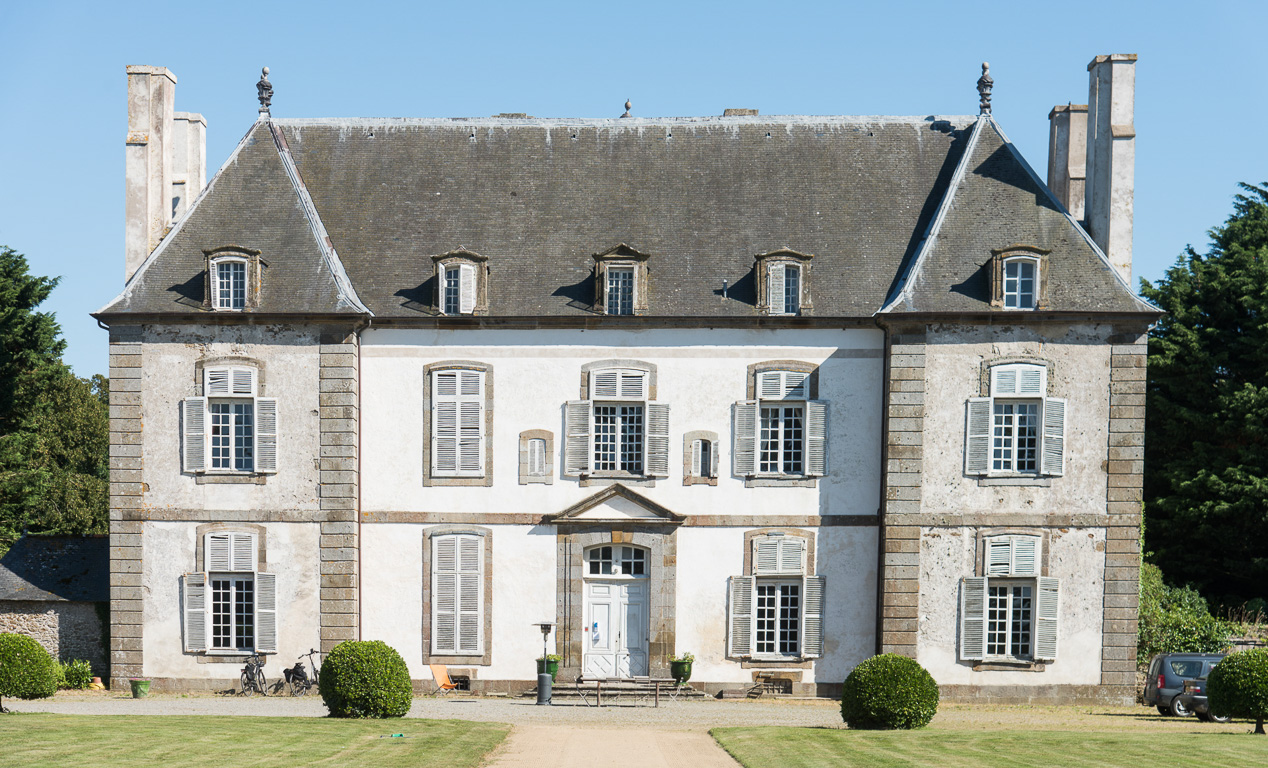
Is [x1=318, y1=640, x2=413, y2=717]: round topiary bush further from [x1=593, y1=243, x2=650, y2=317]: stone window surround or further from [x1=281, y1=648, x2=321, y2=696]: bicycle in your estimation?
[x1=593, y1=243, x2=650, y2=317]: stone window surround

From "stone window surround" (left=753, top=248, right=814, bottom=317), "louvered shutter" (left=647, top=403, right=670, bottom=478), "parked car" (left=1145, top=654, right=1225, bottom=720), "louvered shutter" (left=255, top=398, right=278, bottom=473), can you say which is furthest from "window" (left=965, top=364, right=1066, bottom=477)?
"louvered shutter" (left=255, top=398, right=278, bottom=473)

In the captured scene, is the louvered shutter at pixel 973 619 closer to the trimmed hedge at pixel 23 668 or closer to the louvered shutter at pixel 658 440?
the louvered shutter at pixel 658 440

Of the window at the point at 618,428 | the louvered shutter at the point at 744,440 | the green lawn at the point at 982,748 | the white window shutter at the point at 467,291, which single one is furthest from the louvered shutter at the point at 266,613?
the green lawn at the point at 982,748

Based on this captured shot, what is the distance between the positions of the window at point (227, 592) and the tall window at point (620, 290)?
25.5 ft

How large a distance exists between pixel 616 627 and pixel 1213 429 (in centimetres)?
2041

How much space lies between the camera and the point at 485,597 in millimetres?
23375

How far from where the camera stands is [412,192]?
2531 centimetres

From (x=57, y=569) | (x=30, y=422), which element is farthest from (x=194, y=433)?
(x=30, y=422)

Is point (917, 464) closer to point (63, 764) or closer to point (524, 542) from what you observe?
point (524, 542)

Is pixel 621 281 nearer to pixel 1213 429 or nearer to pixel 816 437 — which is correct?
pixel 816 437

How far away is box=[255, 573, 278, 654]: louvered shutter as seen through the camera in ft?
75.9

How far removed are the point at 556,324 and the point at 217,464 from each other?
6.72 metres

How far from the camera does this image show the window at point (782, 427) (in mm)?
23219

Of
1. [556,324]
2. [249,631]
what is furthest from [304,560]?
[556,324]
